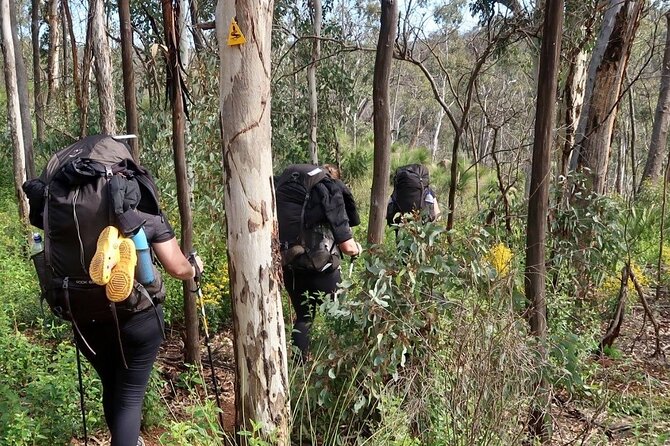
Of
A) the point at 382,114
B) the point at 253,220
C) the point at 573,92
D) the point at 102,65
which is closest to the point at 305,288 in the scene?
the point at 382,114

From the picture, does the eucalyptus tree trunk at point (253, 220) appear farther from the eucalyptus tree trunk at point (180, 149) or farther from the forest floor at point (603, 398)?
the eucalyptus tree trunk at point (180, 149)

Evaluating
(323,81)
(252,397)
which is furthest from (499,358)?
(323,81)

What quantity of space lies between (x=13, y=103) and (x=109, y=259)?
270 inches

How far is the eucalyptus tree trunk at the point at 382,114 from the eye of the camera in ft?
12.8

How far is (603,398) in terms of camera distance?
9.70ft

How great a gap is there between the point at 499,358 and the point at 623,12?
11.8ft

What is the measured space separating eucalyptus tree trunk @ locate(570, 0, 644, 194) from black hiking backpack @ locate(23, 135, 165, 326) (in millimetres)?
3603

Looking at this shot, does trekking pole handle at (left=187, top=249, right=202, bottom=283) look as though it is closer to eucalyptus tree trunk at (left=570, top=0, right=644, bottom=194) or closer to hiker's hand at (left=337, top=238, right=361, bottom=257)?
hiker's hand at (left=337, top=238, right=361, bottom=257)

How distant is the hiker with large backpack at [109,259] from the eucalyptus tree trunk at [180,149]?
0.97m

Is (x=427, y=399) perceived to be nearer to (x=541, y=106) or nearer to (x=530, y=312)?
(x=530, y=312)

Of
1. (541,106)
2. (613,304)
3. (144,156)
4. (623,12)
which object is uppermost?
(623,12)

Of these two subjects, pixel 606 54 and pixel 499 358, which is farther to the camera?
pixel 606 54

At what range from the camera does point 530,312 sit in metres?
2.93

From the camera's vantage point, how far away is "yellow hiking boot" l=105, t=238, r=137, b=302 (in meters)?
2.14
